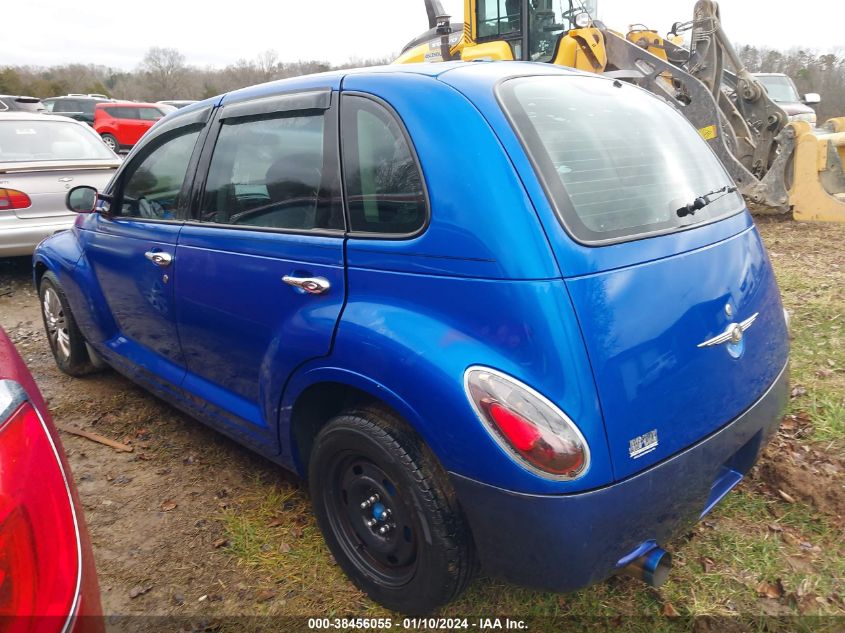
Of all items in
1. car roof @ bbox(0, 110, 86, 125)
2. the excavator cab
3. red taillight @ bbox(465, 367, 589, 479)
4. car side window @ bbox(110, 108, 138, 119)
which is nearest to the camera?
red taillight @ bbox(465, 367, 589, 479)

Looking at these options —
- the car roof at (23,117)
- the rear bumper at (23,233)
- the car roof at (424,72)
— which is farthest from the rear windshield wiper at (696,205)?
the car roof at (23,117)

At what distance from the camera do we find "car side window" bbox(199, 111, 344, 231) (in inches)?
92.2

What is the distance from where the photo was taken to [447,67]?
2.26m

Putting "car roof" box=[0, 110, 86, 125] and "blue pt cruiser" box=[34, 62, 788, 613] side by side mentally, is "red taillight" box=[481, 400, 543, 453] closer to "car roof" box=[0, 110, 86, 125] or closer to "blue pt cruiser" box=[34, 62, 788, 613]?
"blue pt cruiser" box=[34, 62, 788, 613]

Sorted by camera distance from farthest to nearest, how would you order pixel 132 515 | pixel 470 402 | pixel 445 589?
pixel 132 515 → pixel 445 589 → pixel 470 402

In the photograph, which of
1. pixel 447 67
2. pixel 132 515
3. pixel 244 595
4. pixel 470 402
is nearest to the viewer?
pixel 470 402

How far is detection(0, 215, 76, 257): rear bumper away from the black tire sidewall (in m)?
4.92

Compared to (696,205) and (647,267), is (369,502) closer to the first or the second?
(647,267)

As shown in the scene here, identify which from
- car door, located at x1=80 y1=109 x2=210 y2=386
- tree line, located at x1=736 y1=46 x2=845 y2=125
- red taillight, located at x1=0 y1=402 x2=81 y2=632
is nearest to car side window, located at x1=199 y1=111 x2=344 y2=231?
car door, located at x1=80 y1=109 x2=210 y2=386

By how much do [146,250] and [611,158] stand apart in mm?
2253

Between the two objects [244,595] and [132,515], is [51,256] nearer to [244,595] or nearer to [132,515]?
[132,515]

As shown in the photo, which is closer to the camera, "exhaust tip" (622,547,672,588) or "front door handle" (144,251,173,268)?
"exhaust tip" (622,547,672,588)

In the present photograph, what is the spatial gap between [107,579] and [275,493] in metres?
0.77

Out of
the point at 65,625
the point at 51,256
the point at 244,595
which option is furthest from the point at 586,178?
the point at 51,256
